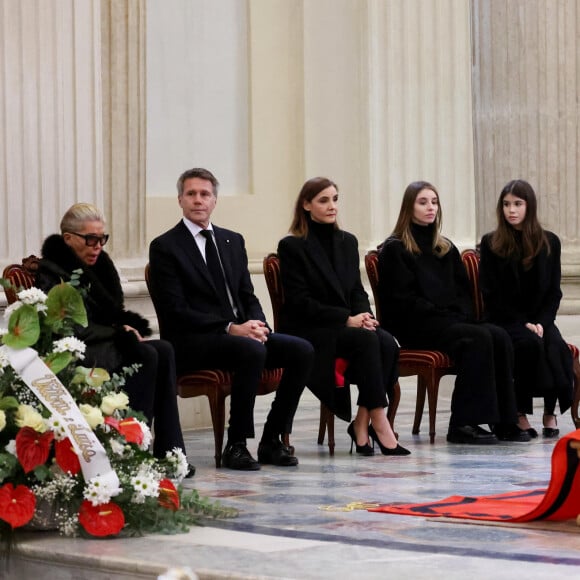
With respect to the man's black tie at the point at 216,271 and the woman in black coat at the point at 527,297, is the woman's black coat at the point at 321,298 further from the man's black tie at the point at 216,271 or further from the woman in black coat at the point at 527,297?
the woman in black coat at the point at 527,297

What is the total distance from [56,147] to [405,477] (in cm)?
265

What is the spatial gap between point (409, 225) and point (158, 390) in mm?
2202

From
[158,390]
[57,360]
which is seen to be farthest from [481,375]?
[57,360]

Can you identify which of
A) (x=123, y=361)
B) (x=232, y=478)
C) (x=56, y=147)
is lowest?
(x=232, y=478)

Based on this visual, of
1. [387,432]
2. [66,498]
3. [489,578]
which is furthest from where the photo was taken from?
[387,432]

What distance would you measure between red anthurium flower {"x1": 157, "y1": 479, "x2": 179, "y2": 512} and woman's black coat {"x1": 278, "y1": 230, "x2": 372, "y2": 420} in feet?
8.02

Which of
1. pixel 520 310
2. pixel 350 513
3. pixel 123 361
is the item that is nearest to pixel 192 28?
pixel 520 310

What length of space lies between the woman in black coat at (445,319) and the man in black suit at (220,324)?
106 cm

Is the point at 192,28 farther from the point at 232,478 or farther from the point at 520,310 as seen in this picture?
the point at 232,478

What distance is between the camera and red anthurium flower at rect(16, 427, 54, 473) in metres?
4.97

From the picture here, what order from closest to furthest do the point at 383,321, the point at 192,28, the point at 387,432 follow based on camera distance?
the point at 387,432 → the point at 383,321 → the point at 192,28

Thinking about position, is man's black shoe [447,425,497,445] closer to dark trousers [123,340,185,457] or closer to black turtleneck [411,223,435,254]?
black turtleneck [411,223,435,254]

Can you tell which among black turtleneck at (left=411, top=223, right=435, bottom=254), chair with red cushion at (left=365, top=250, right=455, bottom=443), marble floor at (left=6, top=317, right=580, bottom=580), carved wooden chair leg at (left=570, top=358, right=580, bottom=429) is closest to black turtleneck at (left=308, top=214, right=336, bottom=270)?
chair with red cushion at (left=365, top=250, right=455, bottom=443)

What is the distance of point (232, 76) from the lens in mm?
10070
